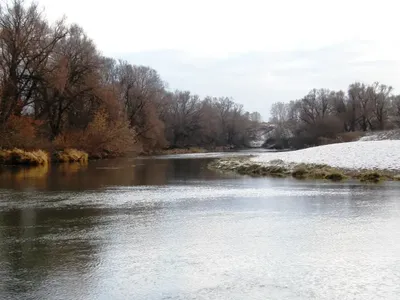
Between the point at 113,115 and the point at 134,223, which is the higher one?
the point at 113,115

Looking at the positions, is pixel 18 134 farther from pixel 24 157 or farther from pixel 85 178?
pixel 85 178

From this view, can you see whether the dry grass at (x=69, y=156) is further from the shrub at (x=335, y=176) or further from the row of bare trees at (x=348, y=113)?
the row of bare trees at (x=348, y=113)

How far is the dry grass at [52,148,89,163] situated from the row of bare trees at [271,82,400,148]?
58.5 meters

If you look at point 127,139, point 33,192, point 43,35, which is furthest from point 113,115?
point 33,192

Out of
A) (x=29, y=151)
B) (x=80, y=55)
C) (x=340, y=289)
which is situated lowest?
(x=340, y=289)

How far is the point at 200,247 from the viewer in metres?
8.46

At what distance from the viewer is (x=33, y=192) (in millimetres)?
17453

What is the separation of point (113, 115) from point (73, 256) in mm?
48167

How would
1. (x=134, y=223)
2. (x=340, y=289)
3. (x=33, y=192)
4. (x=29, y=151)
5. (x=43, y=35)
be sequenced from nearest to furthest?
(x=340, y=289) < (x=134, y=223) < (x=33, y=192) < (x=29, y=151) < (x=43, y=35)

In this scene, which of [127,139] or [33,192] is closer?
[33,192]

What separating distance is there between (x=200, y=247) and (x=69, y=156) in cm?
3966

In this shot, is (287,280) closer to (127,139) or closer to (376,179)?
(376,179)

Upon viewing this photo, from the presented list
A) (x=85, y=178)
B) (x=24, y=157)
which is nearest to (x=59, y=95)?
(x=24, y=157)

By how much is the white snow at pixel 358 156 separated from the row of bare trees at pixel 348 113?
6321cm
